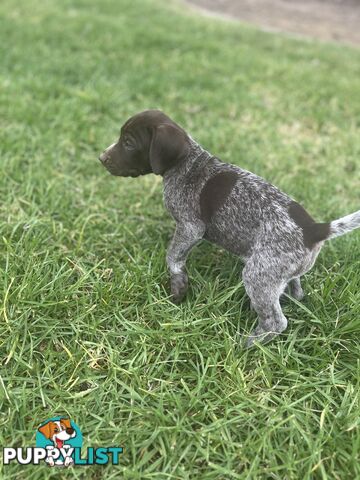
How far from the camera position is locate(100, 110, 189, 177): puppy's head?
116 inches

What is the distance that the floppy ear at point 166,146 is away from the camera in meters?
2.93

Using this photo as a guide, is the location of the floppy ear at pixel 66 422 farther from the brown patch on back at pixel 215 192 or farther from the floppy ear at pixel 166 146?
the floppy ear at pixel 166 146

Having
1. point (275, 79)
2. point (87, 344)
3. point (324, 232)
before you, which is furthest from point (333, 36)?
point (87, 344)

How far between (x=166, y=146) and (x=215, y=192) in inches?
17.9

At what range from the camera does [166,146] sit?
9.72ft

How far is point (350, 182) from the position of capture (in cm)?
515

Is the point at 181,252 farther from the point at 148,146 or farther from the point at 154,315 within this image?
the point at 148,146

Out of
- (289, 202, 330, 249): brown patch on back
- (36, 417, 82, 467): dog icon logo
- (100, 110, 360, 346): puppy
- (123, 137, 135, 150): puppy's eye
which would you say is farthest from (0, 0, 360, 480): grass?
(123, 137, 135, 150): puppy's eye

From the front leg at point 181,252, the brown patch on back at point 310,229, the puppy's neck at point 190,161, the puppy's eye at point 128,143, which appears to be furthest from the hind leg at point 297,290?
the puppy's eye at point 128,143

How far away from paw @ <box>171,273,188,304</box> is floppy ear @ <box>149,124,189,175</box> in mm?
750

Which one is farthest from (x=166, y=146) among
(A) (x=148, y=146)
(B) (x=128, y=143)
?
(B) (x=128, y=143)

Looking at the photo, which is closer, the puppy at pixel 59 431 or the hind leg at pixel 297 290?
the puppy at pixel 59 431

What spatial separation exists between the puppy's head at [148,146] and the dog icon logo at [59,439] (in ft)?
5.44

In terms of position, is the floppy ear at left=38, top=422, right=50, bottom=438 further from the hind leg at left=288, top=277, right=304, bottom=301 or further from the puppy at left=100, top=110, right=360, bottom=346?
the hind leg at left=288, top=277, right=304, bottom=301
